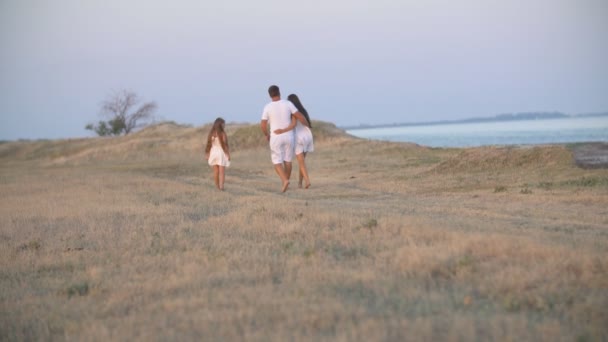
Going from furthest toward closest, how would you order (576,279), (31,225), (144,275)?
1. (31,225)
2. (144,275)
3. (576,279)

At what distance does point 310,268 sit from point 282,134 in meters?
8.32

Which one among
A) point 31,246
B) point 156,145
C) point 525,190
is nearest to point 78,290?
point 31,246

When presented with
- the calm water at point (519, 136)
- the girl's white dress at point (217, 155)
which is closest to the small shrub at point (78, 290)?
the girl's white dress at point (217, 155)

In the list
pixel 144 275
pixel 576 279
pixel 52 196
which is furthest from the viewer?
pixel 52 196

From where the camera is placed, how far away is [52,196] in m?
14.7

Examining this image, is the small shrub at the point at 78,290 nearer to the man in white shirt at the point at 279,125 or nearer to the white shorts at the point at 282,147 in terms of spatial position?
the man in white shirt at the point at 279,125

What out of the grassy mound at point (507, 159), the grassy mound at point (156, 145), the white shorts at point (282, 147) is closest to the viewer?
the white shorts at point (282, 147)

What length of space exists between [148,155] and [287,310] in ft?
133

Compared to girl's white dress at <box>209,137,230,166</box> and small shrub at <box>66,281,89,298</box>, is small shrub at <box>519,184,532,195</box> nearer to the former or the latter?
girl's white dress at <box>209,137,230,166</box>

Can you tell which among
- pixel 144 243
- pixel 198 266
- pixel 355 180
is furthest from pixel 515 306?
pixel 355 180

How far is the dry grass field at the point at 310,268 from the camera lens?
468cm

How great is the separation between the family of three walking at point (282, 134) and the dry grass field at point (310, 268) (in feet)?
7.70

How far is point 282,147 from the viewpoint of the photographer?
1459 centimetres

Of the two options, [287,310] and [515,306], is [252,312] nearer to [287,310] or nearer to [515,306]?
[287,310]
